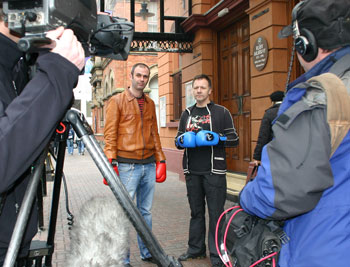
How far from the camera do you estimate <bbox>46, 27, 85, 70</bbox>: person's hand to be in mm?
1010

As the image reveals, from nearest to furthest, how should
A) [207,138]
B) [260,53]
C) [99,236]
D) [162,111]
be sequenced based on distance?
[99,236] < [207,138] < [260,53] < [162,111]

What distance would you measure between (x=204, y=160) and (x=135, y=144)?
0.80 meters

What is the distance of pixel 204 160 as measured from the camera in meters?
3.72

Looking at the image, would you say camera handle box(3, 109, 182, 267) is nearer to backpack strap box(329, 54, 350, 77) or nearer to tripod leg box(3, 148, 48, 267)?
tripod leg box(3, 148, 48, 267)

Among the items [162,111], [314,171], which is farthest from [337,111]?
[162,111]

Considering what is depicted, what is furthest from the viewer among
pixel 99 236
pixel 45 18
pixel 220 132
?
pixel 220 132

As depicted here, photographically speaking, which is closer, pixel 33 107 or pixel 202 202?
pixel 33 107

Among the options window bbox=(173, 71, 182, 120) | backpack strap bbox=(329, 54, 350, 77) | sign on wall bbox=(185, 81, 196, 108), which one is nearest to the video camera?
backpack strap bbox=(329, 54, 350, 77)

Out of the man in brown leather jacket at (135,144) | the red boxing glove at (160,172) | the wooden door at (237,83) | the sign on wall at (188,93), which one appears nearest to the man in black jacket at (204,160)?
the red boxing glove at (160,172)

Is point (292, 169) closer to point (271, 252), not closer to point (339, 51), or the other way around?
point (271, 252)

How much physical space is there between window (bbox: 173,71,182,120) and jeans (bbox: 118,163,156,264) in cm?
584

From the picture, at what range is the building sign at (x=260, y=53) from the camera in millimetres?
5621

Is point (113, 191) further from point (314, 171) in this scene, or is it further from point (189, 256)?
point (189, 256)

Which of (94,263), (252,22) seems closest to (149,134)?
(94,263)
